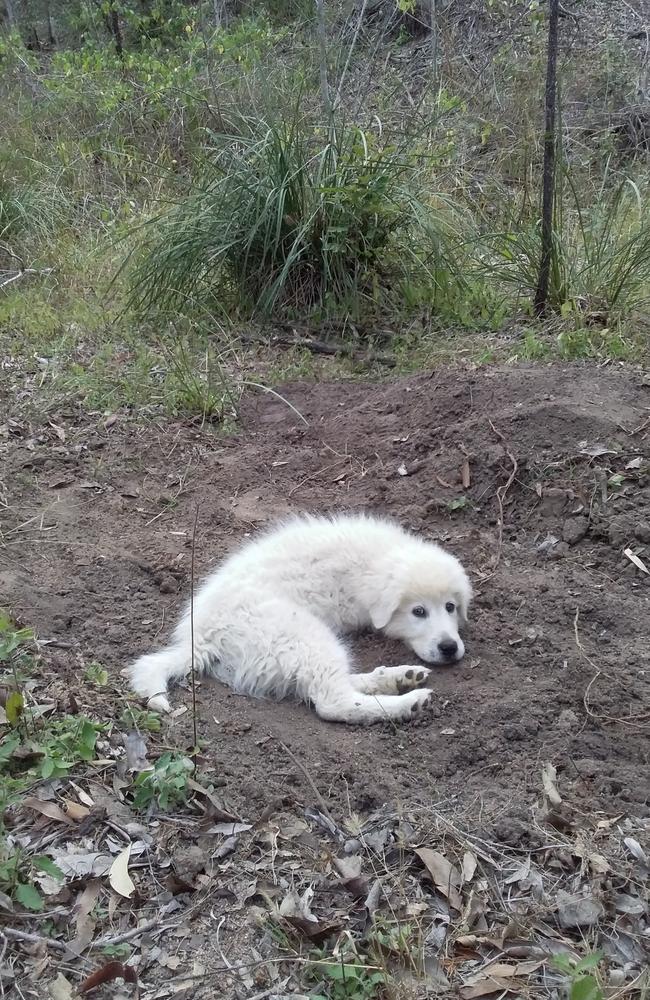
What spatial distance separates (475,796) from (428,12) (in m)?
11.6

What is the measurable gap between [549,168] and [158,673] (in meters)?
4.37

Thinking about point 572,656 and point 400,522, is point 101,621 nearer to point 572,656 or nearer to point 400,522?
point 400,522

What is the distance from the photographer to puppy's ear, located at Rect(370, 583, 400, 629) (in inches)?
155

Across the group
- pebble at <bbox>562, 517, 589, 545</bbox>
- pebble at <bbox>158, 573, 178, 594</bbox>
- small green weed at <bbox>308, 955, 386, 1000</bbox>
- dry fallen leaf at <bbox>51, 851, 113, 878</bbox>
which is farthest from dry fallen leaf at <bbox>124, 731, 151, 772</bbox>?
pebble at <bbox>562, 517, 589, 545</bbox>

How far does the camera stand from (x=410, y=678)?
3.62m

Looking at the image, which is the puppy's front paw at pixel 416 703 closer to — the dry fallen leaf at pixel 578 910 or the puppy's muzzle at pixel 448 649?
the puppy's muzzle at pixel 448 649

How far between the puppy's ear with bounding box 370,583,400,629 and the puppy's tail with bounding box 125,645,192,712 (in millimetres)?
876

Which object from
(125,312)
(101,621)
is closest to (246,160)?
(125,312)

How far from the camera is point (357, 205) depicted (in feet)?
21.6

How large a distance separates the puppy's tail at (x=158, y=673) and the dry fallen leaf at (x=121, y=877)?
28.0 inches

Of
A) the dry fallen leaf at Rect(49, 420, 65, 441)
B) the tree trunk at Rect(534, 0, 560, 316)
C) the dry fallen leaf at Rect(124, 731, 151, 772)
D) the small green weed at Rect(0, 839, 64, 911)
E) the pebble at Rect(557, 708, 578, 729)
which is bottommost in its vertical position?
the dry fallen leaf at Rect(49, 420, 65, 441)

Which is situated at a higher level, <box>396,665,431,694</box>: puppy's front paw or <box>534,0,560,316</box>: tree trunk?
<box>534,0,560,316</box>: tree trunk

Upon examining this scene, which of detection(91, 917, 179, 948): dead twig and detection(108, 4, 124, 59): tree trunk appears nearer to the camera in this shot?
detection(91, 917, 179, 948): dead twig

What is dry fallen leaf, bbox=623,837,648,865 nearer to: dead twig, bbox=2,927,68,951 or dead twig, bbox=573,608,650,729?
dead twig, bbox=573,608,650,729
